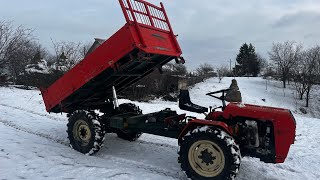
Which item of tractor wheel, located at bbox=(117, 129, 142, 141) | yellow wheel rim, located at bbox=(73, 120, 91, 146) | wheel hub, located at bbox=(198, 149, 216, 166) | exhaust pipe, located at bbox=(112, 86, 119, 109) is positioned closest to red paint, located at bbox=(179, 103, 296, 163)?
wheel hub, located at bbox=(198, 149, 216, 166)

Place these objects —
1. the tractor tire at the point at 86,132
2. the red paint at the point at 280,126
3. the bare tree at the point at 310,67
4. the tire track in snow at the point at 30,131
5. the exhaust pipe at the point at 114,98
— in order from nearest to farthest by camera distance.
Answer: the red paint at the point at 280,126
the tractor tire at the point at 86,132
the exhaust pipe at the point at 114,98
the tire track in snow at the point at 30,131
the bare tree at the point at 310,67

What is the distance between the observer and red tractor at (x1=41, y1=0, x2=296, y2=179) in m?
5.67

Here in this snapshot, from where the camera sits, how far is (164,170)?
21.1ft

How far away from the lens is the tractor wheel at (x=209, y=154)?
5461mm

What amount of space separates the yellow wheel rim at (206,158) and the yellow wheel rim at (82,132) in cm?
270

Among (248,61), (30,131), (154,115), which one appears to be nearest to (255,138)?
(154,115)

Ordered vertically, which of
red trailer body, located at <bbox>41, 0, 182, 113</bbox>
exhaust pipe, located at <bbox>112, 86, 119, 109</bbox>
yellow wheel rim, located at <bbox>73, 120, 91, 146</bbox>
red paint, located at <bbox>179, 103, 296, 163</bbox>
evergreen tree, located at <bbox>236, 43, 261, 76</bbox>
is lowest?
evergreen tree, located at <bbox>236, 43, 261, 76</bbox>

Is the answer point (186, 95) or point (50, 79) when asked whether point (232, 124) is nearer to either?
point (186, 95)

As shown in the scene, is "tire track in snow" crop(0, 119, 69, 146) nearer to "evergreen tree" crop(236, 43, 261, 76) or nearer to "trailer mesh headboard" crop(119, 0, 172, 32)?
"trailer mesh headboard" crop(119, 0, 172, 32)

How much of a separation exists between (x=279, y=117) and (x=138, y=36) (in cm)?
300

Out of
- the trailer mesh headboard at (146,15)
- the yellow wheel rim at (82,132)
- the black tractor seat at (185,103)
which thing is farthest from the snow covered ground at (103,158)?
the trailer mesh headboard at (146,15)

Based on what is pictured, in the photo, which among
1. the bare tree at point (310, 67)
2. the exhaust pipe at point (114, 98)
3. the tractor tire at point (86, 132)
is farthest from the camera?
the bare tree at point (310, 67)

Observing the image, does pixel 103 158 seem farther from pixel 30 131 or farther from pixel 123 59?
pixel 30 131

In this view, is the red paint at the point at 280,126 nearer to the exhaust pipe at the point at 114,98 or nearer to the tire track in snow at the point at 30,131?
the exhaust pipe at the point at 114,98
